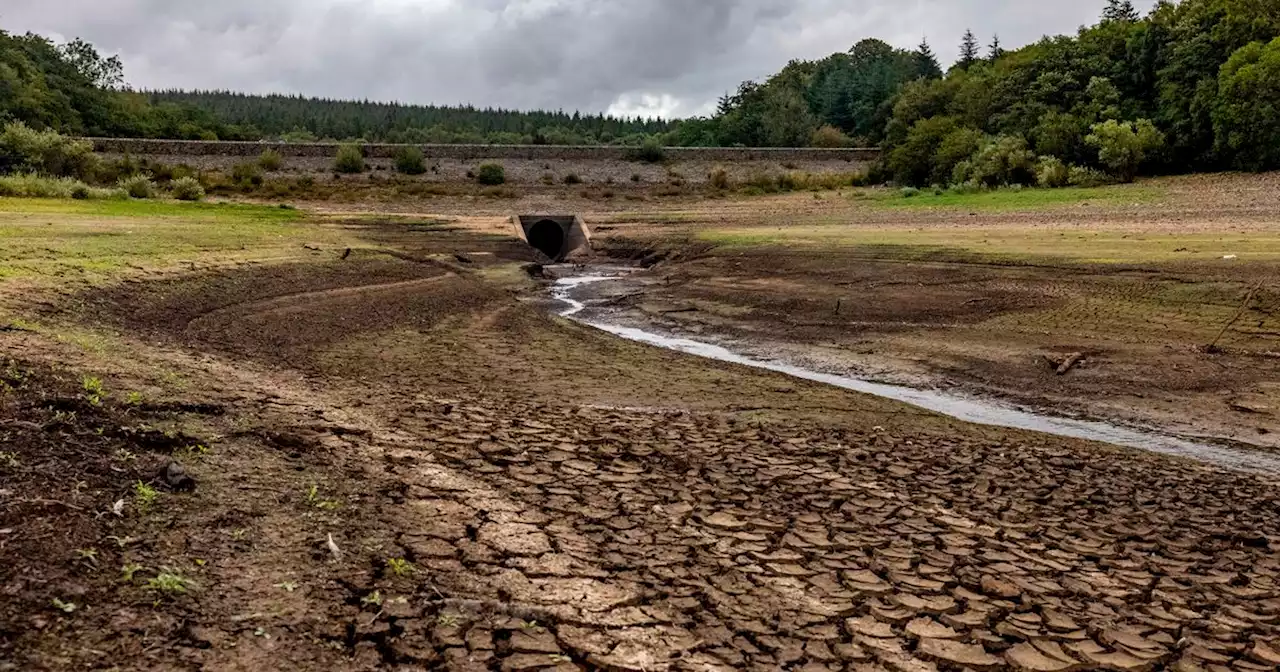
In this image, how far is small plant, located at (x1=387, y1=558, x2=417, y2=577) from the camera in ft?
16.0

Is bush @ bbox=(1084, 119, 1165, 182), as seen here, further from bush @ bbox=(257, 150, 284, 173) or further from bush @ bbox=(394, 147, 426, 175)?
bush @ bbox=(257, 150, 284, 173)

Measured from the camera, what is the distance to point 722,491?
6.92 metres

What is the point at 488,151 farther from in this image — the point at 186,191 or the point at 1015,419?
the point at 1015,419

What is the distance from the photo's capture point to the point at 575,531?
19.2 feet

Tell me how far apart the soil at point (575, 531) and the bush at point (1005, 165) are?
116 feet

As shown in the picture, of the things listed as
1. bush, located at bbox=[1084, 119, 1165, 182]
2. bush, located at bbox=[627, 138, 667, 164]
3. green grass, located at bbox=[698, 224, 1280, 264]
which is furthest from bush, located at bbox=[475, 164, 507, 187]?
bush, located at bbox=[1084, 119, 1165, 182]

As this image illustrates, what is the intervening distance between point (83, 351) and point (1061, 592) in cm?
863

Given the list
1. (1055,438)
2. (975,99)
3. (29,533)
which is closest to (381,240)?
(1055,438)

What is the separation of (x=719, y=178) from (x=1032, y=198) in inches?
1018

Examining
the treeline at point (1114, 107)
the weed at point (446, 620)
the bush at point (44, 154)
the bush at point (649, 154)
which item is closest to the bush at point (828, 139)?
the treeline at point (1114, 107)

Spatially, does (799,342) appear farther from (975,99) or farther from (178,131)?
(178,131)

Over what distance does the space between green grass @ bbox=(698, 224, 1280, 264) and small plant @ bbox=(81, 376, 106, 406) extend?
651 inches

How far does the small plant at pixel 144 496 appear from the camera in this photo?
5.16m

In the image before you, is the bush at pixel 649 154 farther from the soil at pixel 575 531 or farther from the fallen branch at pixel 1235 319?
the soil at pixel 575 531
